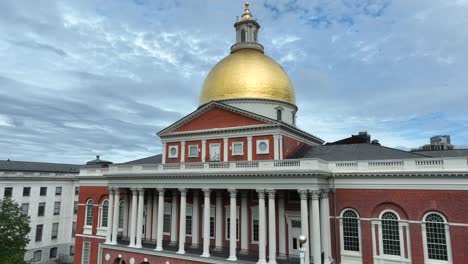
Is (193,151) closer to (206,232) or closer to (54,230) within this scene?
(206,232)

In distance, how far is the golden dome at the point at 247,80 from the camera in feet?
112

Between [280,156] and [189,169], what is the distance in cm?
806

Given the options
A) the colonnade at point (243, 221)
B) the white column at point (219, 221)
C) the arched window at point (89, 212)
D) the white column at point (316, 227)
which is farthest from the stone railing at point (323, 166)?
Result: the arched window at point (89, 212)

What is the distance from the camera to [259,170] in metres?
26.1

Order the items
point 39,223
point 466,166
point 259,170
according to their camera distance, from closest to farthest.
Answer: point 466,166, point 259,170, point 39,223

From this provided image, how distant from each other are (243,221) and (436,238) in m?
14.5

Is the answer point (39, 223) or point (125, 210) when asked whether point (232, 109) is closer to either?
point (125, 210)

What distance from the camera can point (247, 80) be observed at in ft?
113

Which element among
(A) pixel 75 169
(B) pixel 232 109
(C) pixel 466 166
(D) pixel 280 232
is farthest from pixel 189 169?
(A) pixel 75 169

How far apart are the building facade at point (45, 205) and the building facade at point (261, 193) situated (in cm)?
1313

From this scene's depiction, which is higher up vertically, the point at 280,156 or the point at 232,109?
the point at 232,109

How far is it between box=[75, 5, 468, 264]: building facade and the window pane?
0.07 meters

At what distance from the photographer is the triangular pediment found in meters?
30.6

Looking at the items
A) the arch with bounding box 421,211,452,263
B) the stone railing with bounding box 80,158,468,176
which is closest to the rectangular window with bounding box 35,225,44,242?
the stone railing with bounding box 80,158,468,176
